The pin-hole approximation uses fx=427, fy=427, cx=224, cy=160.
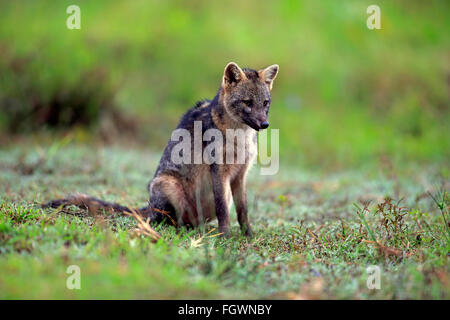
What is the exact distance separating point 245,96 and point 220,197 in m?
1.30

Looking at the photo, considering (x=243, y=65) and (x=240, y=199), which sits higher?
(x=243, y=65)

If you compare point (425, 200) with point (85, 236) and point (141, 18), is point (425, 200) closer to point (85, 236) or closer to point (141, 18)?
point (85, 236)

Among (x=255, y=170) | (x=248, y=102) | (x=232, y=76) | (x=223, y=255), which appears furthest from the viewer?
(x=255, y=170)

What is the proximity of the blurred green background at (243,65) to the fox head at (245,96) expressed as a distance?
6055 millimetres

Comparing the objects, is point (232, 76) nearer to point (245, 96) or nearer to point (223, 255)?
point (245, 96)

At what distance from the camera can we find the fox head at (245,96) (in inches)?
207

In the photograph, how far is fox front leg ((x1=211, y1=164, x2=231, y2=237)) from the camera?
17.0ft

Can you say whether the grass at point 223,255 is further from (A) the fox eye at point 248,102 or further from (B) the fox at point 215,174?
(A) the fox eye at point 248,102

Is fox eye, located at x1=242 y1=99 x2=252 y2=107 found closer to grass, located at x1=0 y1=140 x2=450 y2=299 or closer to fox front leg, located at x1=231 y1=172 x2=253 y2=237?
fox front leg, located at x1=231 y1=172 x2=253 y2=237

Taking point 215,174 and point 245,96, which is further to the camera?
point 245,96

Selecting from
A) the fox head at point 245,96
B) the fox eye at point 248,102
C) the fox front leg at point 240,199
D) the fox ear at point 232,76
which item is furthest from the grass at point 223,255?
the fox ear at point 232,76

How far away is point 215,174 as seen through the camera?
521 cm

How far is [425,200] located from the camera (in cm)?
686

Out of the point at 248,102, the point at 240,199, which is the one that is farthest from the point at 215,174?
the point at 248,102
